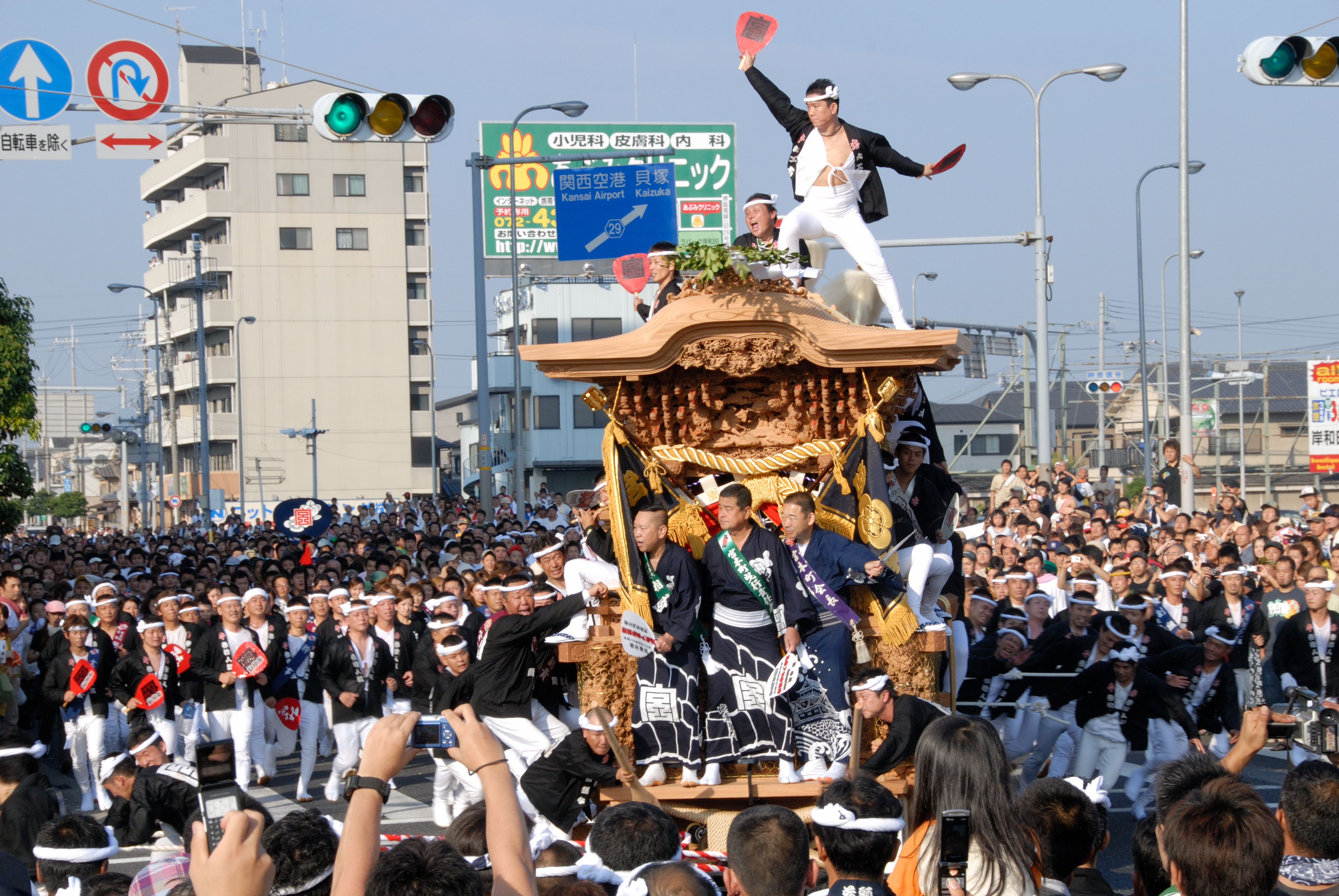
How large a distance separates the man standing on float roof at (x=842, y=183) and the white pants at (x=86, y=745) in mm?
7206

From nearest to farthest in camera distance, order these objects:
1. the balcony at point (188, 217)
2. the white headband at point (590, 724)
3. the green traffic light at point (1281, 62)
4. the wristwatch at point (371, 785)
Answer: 1. the wristwatch at point (371, 785)
2. the white headband at point (590, 724)
3. the green traffic light at point (1281, 62)
4. the balcony at point (188, 217)

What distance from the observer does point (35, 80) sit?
10344 mm

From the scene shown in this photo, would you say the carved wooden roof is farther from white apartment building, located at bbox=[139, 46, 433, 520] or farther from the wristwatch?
white apartment building, located at bbox=[139, 46, 433, 520]

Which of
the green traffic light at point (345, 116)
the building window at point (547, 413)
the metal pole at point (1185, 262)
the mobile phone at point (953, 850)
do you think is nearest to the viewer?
the mobile phone at point (953, 850)

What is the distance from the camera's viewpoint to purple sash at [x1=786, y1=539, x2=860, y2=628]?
773 cm

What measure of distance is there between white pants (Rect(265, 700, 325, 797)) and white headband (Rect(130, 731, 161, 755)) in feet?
11.0

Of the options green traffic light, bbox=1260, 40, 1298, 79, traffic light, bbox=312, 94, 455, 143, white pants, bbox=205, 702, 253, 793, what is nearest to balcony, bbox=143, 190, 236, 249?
white pants, bbox=205, 702, 253, 793

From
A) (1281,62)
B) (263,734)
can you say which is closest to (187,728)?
(263,734)

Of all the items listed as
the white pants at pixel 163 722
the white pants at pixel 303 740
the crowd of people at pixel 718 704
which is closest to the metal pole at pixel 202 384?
the crowd of people at pixel 718 704

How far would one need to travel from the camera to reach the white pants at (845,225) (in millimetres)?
8773

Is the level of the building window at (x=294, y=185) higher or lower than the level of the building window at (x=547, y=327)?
higher

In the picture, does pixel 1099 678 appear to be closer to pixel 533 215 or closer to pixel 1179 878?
pixel 1179 878

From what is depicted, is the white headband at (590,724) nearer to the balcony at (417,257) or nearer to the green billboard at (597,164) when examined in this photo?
the green billboard at (597,164)

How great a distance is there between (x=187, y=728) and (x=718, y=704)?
5.77m
